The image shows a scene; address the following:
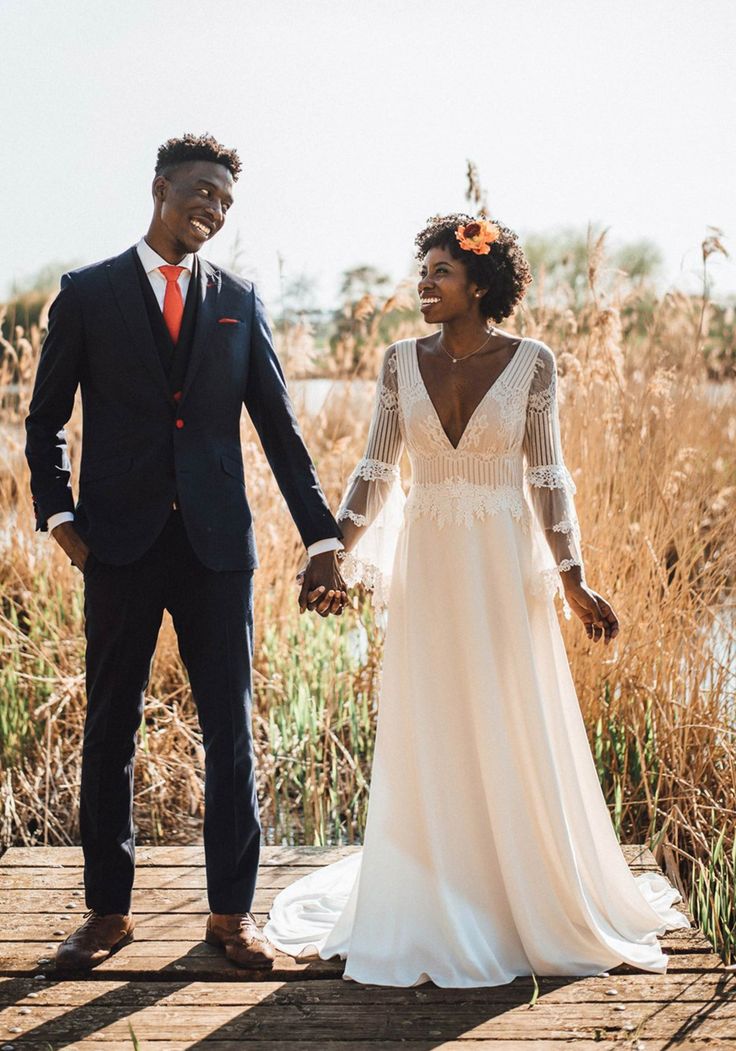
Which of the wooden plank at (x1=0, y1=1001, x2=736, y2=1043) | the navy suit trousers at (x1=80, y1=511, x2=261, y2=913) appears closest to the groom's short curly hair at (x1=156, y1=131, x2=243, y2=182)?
the navy suit trousers at (x1=80, y1=511, x2=261, y2=913)

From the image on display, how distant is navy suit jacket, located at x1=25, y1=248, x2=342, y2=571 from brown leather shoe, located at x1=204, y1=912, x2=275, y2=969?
0.83 meters

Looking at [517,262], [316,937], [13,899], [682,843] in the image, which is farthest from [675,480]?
[13,899]

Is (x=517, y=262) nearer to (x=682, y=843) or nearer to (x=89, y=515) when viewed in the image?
(x=89, y=515)

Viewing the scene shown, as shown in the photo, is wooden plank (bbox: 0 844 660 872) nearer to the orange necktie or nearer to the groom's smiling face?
the orange necktie

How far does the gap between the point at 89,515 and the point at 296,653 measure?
2124 mm

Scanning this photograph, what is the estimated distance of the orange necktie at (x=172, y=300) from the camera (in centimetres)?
269

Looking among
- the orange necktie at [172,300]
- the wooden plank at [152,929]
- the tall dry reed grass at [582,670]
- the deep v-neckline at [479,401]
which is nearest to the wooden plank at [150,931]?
the wooden plank at [152,929]

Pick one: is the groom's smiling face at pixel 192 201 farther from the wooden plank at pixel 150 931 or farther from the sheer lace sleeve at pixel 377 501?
the wooden plank at pixel 150 931

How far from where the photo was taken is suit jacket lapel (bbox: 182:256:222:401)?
2.64 meters

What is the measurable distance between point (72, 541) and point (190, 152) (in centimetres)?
88

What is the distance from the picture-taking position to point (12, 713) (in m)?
4.18

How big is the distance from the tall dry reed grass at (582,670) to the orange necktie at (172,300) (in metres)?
1.74

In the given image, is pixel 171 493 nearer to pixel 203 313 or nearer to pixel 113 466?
pixel 113 466

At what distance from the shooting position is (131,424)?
8.66ft
